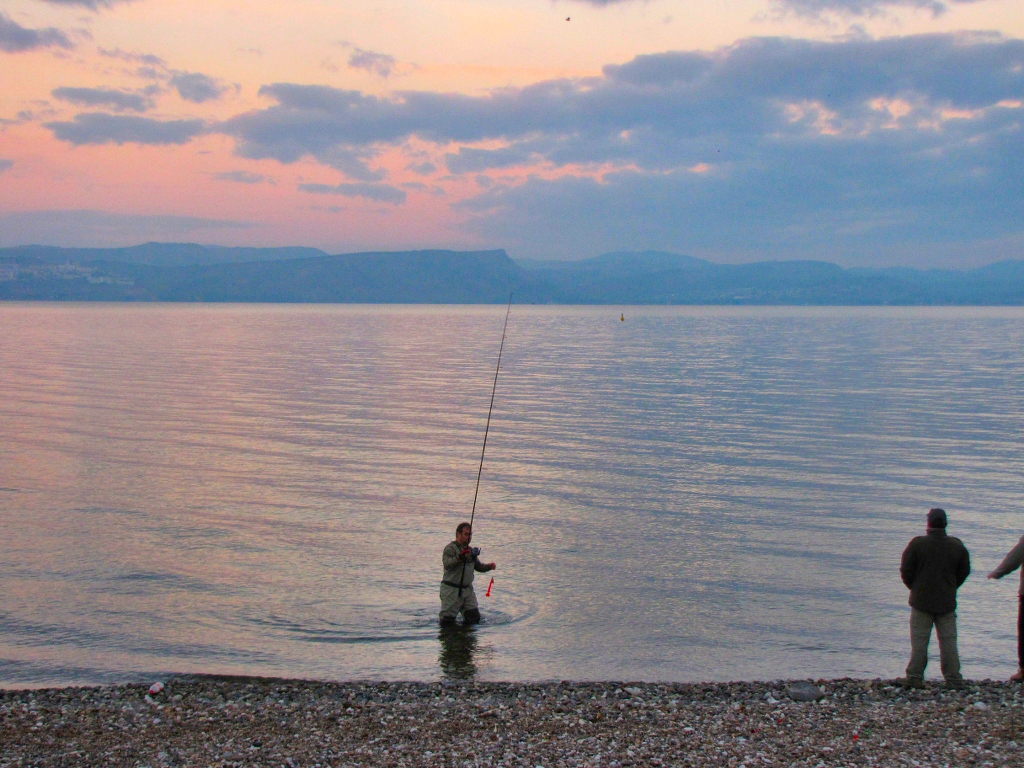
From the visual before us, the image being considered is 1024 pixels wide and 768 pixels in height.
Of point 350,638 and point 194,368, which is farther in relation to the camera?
point 194,368

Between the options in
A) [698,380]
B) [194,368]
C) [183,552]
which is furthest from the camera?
[194,368]

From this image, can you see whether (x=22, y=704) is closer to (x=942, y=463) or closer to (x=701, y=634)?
(x=701, y=634)

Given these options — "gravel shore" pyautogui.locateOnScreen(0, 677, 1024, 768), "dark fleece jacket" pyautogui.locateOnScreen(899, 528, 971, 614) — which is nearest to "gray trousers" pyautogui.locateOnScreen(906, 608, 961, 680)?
"dark fleece jacket" pyautogui.locateOnScreen(899, 528, 971, 614)

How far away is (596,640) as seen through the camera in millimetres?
11883

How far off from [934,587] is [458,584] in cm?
575

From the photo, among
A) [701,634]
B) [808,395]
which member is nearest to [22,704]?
[701,634]

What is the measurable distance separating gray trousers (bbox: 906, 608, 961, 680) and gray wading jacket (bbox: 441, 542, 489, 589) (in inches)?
204

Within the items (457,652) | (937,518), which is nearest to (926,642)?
(937,518)

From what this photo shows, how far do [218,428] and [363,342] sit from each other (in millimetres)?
57179

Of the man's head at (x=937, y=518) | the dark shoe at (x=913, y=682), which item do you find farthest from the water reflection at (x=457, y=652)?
the man's head at (x=937, y=518)

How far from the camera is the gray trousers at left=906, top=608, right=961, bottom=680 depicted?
9508mm

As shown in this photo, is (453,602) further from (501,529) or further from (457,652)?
(501,529)

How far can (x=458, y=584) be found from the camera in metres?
12.2

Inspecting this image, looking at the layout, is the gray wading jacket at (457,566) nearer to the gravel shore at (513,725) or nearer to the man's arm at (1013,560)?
the gravel shore at (513,725)
